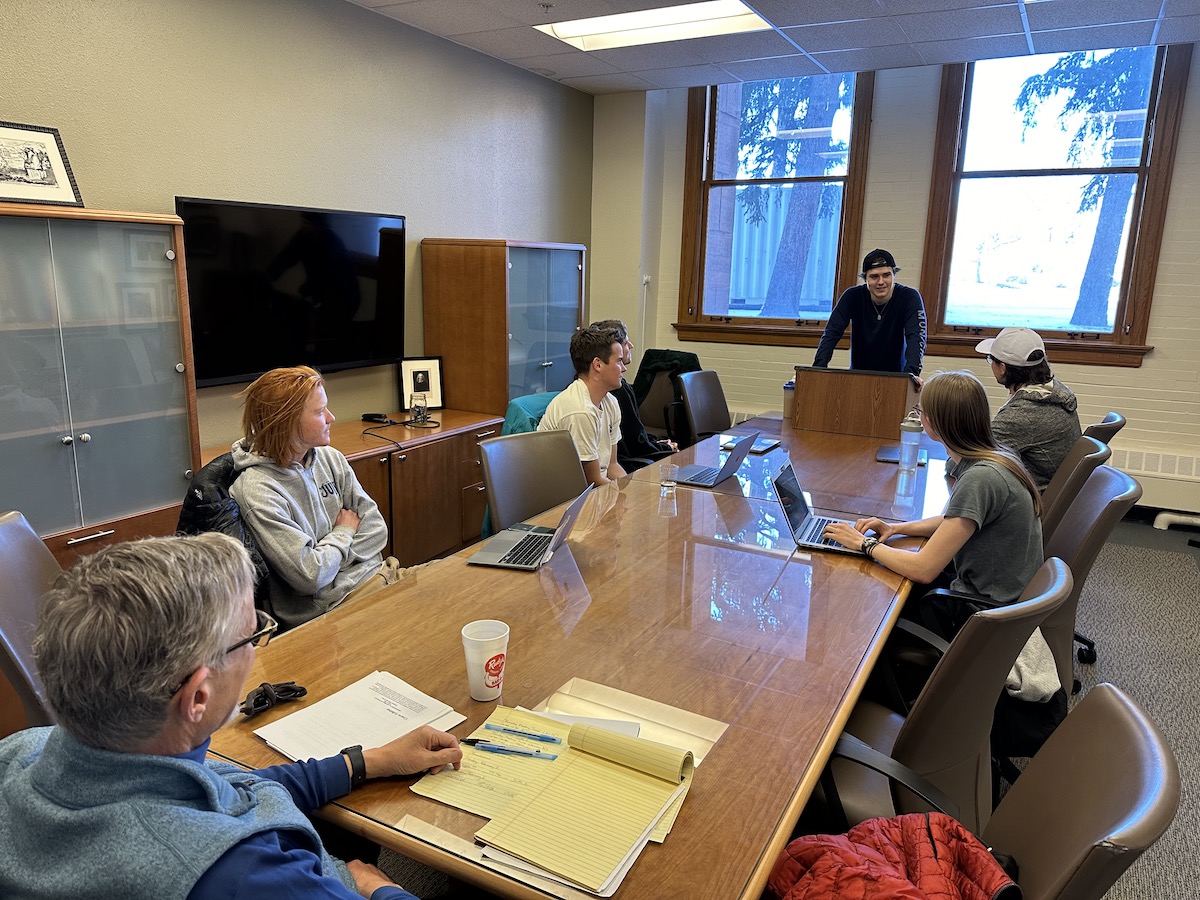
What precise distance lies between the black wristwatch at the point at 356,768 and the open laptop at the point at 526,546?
0.86 meters

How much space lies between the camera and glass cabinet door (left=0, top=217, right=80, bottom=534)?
8.16 ft

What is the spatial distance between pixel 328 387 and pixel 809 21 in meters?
3.12

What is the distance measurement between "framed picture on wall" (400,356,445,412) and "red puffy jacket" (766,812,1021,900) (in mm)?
3789

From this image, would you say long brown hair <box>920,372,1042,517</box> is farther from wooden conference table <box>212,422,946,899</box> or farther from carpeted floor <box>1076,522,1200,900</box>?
carpeted floor <box>1076,522,1200,900</box>

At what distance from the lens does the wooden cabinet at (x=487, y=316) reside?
178 inches

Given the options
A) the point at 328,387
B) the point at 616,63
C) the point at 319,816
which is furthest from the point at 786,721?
the point at 616,63

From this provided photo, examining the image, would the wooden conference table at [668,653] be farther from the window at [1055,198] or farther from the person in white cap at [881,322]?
the window at [1055,198]

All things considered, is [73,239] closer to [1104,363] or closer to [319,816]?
[319,816]

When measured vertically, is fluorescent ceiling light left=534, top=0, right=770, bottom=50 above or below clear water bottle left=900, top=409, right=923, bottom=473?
above

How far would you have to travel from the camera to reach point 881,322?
14.8ft

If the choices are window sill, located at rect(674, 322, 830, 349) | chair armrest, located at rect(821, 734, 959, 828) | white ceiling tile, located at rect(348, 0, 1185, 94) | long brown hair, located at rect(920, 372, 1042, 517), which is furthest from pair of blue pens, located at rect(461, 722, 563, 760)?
window sill, located at rect(674, 322, 830, 349)

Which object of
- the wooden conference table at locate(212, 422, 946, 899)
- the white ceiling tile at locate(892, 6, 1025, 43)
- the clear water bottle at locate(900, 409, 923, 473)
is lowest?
Result: the wooden conference table at locate(212, 422, 946, 899)

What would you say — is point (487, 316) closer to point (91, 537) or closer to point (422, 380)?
point (422, 380)

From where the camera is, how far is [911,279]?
217 inches
